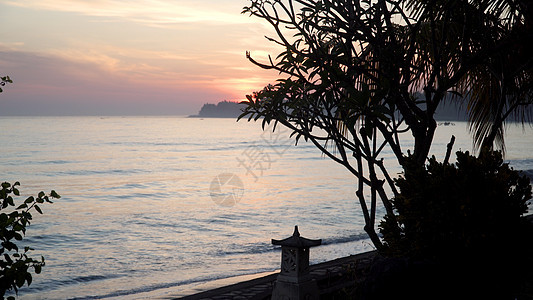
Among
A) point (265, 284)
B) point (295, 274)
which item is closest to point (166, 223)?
point (265, 284)

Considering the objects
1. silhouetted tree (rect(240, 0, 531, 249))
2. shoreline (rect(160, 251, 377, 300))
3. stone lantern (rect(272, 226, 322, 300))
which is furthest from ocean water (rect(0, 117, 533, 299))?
silhouetted tree (rect(240, 0, 531, 249))

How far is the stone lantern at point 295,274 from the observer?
6.49m

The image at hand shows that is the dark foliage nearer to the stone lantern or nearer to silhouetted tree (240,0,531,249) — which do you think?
silhouetted tree (240,0,531,249)

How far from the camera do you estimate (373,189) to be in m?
4.80

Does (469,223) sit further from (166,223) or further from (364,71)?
(166,223)

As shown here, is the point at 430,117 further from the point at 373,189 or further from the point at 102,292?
the point at 102,292

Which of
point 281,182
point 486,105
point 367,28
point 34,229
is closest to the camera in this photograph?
point 367,28

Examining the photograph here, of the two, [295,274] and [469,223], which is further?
[295,274]

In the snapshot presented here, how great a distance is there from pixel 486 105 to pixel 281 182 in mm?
28728

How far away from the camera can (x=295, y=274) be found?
6.51 meters

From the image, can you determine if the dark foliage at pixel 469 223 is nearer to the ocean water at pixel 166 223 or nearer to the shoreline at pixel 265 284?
the shoreline at pixel 265 284

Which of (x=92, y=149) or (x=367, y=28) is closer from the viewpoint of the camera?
(x=367, y=28)

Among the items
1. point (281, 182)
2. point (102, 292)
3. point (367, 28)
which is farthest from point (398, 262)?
point (281, 182)

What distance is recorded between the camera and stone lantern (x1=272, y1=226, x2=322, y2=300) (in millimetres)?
6492
